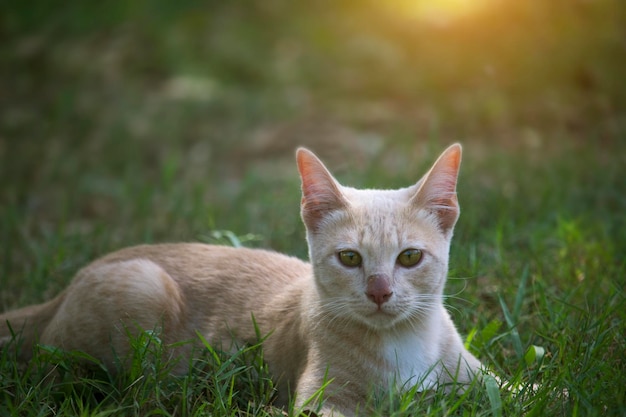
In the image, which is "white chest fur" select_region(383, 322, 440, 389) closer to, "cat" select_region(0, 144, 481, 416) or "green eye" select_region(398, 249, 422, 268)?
"cat" select_region(0, 144, 481, 416)

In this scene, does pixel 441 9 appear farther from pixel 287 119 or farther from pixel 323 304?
pixel 323 304

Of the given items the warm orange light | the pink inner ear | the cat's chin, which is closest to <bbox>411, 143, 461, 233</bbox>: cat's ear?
the pink inner ear

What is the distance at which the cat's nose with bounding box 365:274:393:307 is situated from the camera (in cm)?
276

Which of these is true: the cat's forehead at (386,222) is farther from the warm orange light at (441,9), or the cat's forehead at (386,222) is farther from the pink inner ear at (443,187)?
the warm orange light at (441,9)

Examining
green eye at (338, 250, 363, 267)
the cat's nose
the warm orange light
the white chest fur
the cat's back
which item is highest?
the warm orange light

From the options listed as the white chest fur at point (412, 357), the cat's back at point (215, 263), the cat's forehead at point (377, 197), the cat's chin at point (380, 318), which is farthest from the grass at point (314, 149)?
the cat's forehead at point (377, 197)

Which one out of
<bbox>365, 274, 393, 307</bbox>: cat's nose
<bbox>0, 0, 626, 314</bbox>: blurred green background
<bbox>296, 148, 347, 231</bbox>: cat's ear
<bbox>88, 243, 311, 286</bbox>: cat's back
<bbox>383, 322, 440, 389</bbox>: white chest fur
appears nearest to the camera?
<bbox>365, 274, 393, 307</bbox>: cat's nose

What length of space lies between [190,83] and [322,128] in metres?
1.55

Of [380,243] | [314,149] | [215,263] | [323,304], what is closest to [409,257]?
[380,243]

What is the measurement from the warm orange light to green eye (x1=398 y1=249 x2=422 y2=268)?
14.6ft

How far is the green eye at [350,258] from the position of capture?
2.90m

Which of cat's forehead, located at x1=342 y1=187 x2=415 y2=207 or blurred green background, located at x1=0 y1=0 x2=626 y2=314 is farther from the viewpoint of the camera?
blurred green background, located at x1=0 y1=0 x2=626 y2=314

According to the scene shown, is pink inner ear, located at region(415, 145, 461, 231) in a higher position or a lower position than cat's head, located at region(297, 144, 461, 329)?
higher

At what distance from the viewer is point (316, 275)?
302 cm
